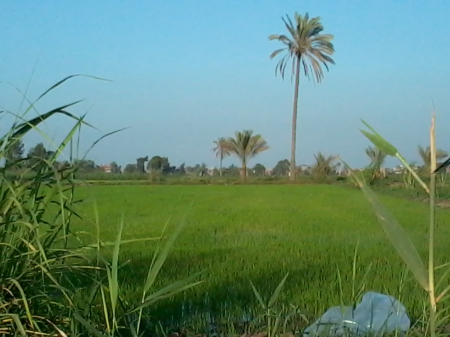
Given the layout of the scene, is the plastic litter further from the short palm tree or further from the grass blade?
the short palm tree

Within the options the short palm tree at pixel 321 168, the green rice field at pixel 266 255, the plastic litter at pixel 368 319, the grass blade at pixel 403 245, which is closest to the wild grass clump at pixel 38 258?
the green rice field at pixel 266 255

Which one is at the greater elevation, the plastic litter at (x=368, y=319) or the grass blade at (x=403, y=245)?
the grass blade at (x=403, y=245)

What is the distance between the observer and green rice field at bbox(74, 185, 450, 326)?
3115 millimetres

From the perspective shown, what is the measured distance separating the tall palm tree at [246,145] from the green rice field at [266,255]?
27.8 meters

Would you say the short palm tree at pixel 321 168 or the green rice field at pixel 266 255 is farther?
the short palm tree at pixel 321 168

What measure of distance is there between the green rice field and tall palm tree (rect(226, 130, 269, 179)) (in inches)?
1096

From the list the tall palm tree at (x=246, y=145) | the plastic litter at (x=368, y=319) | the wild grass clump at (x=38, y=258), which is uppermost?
the tall palm tree at (x=246, y=145)

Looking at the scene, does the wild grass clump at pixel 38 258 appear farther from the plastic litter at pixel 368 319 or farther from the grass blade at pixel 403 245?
the grass blade at pixel 403 245

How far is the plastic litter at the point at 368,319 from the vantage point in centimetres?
205

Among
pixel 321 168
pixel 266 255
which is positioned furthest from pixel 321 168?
pixel 266 255

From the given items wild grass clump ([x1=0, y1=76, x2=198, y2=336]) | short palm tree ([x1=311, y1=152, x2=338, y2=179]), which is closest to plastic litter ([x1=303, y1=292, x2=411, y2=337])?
wild grass clump ([x1=0, y1=76, x2=198, y2=336])

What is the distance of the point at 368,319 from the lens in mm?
2236

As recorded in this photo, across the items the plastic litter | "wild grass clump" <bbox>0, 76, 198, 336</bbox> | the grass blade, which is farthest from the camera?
the plastic litter

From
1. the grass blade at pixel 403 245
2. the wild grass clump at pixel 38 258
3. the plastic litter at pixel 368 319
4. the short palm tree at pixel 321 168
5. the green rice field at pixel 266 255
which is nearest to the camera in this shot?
the grass blade at pixel 403 245
